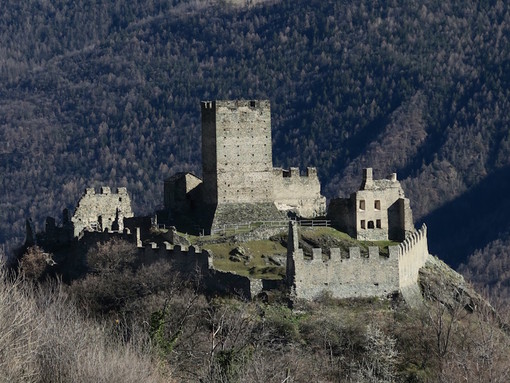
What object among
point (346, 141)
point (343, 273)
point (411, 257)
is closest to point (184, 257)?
point (343, 273)

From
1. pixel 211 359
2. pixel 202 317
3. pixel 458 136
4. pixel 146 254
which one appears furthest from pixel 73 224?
pixel 458 136

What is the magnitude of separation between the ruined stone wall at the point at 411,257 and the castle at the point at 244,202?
0.04 metres

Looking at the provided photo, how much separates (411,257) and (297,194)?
10.6m

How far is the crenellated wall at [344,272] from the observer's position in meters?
76.8

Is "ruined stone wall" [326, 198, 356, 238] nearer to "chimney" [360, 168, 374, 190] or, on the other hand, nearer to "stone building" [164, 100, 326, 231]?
"chimney" [360, 168, 374, 190]

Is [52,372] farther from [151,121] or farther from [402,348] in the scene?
[151,121]

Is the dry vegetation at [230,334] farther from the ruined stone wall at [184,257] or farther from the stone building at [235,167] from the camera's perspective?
the stone building at [235,167]

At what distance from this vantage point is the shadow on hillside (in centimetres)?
16212

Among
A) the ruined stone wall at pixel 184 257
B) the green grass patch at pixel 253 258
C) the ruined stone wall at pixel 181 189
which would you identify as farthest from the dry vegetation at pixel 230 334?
the ruined stone wall at pixel 181 189

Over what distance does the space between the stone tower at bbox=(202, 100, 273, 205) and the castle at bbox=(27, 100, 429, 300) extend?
5 cm

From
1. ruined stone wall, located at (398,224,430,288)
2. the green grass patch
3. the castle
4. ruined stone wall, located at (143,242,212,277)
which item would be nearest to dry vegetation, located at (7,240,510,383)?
ruined stone wall, located at (143,242,212,277)

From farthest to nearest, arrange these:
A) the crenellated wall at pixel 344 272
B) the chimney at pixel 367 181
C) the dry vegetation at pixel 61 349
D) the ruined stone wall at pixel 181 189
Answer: the ruined stone wall at pixel 181 189, the chimney at pixel 367 181, the crenellated wall at pixel 344 272, the dry vegetation at pixel 61 349

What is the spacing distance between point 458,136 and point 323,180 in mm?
22003

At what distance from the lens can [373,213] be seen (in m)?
86.6
